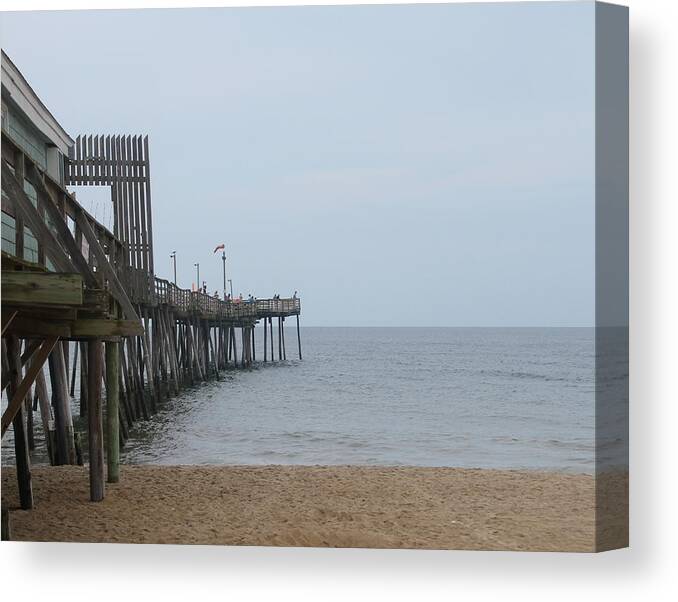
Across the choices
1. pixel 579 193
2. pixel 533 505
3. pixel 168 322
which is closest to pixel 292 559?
pixel 533 505

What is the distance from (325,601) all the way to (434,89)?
5.72m

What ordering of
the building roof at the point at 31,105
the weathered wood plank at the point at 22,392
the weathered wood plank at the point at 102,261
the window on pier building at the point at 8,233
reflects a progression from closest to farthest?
the weathered wood plank at the point at 22,392 → the weathered wood plank at the point at 102,261 → the building roof at the point at 31,105 → the window on pier building at the point at 8,233

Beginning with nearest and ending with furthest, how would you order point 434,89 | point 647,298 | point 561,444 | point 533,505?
point 647,298 → point 533,505 → point 434,89 → point 561,444

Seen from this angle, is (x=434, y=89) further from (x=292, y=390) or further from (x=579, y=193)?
(x=292, y=390)

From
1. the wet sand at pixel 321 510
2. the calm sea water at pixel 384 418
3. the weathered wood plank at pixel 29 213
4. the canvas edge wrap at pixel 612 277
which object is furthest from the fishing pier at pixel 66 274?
the canvas edge wrap at pixel 612 277

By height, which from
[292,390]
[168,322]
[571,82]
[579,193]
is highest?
[571,82]

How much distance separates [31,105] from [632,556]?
8.01 metres

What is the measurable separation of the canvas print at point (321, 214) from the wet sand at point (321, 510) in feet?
0.13

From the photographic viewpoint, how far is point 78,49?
1010cm

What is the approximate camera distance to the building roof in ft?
33.9

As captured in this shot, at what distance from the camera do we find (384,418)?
26.0 m

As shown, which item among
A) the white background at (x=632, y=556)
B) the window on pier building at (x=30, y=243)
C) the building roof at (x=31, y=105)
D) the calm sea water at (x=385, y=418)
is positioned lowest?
Answer: the calm sea water at (x=385, y=418)

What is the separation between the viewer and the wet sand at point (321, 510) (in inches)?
367

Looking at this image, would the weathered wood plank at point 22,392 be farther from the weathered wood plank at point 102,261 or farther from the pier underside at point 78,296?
the weathered wood plank at point 102,261
